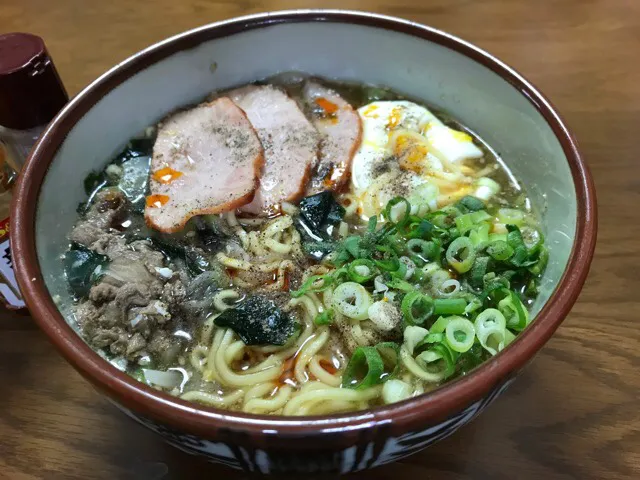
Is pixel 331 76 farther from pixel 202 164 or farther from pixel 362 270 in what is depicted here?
pixel 362 270

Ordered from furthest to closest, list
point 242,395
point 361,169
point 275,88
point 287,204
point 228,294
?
point 275,88, point 361,169, point 287,204, point 228,294, point 242,395

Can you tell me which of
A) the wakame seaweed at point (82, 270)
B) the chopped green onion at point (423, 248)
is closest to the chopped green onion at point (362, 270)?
the chopped green onion at point (423, 248)

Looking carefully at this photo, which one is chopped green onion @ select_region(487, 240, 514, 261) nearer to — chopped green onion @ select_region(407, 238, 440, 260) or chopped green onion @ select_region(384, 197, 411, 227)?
chopped green onion @ select_region(407, 238, 440, 260)

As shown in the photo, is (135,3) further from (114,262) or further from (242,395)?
(242,395)

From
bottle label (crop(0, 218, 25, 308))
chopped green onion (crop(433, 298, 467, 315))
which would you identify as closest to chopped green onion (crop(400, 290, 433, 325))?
chopped green onion (crop(433, 298, 467, 315))

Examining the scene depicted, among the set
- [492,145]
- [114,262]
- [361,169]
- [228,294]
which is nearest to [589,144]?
[492,145]
